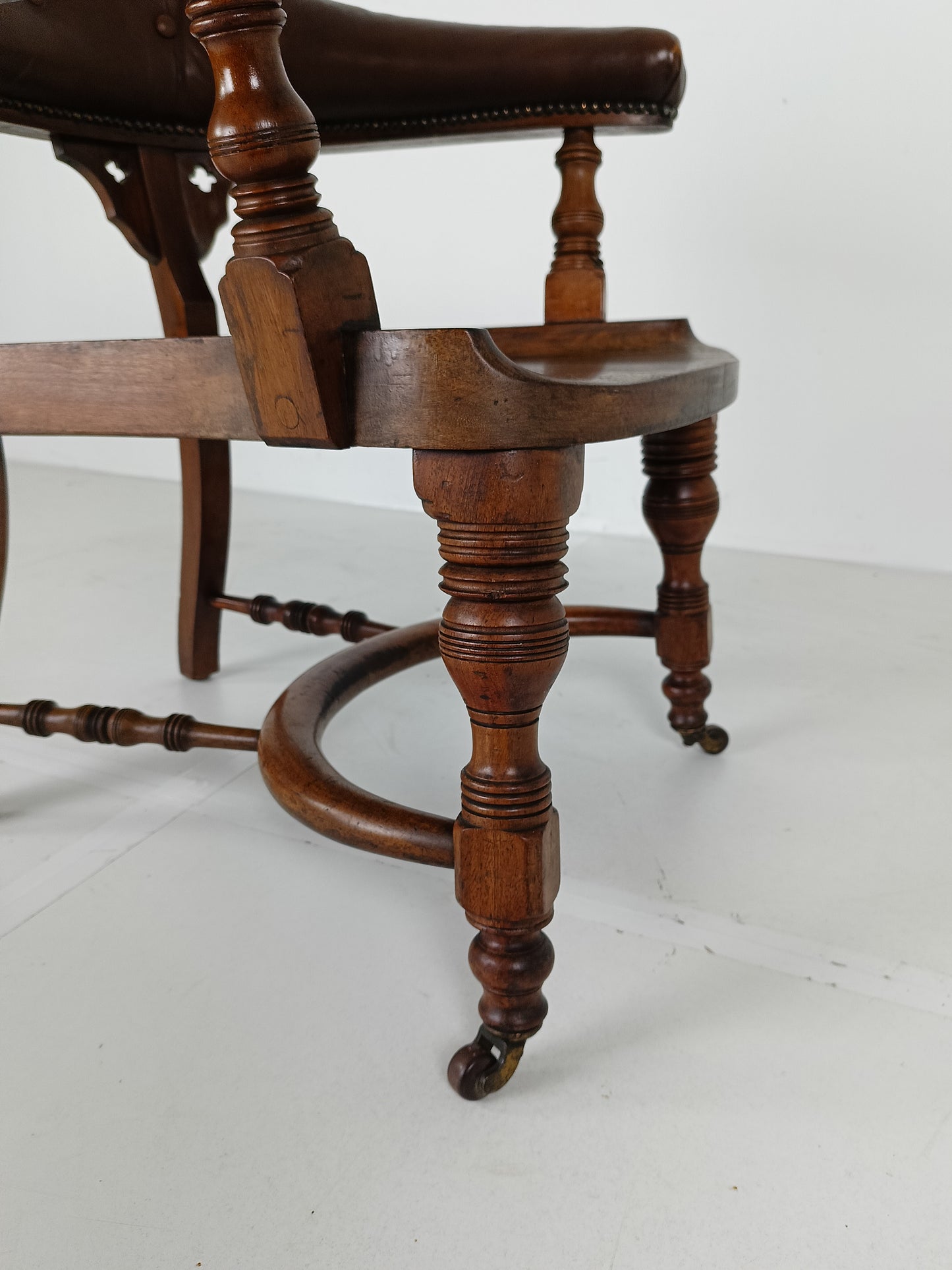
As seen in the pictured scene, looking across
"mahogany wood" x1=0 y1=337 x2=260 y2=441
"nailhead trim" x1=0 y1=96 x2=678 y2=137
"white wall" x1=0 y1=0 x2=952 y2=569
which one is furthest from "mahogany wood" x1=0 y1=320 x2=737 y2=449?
"white wall" x1=0 y1=0 x2=952 y2=569

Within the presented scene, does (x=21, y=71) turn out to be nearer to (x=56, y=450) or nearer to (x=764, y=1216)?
(x=764, y=1216)

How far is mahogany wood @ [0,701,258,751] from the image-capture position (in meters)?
0.96

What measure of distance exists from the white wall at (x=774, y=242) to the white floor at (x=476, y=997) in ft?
2.40

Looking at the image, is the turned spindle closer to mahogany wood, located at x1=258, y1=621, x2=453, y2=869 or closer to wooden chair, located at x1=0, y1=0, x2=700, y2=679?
wooden chair, located at x1=0, y1=0, x2=700, y2=679

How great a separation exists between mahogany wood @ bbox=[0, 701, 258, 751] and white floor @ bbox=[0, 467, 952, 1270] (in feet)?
0.27

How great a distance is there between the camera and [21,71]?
3.01 ft

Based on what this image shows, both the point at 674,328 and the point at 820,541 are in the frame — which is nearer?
the point at 674,328

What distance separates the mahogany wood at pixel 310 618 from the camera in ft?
3.93

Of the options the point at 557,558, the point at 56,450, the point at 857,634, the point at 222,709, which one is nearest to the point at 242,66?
the point at 557,558

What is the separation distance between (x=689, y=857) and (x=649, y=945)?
132 mm

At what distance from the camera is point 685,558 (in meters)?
1.06

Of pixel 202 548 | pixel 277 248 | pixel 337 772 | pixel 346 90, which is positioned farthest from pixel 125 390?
pixel 202 548

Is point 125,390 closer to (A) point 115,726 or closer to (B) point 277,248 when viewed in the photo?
(B) point 277,248

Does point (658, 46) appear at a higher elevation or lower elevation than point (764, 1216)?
higher
